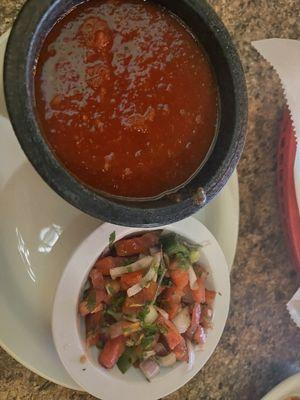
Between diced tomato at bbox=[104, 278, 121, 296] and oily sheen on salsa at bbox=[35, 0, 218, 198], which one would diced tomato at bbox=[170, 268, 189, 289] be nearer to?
diced tomato at bbox=[104, 278, 121, 296]

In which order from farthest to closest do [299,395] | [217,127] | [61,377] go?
1. [299,395]
2. [61,377]
3. [217,127]

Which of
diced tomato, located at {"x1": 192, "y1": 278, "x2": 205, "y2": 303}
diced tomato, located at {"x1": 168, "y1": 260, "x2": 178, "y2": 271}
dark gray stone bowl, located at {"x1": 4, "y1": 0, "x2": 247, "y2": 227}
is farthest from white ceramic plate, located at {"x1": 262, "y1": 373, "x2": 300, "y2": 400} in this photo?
dark gray stone bowl, located at {"x1": 4, "y1": 0, "x2": 247, "y2": 227}

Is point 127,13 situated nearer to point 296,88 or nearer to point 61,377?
point 296,88

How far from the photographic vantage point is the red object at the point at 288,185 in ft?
5.49

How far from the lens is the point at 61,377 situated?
153cm

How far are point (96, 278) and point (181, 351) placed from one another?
0.27 m

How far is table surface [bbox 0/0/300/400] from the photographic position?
1.69m

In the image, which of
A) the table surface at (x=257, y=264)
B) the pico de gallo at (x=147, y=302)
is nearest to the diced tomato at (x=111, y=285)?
the pico de gallo at (x=147, y=302)

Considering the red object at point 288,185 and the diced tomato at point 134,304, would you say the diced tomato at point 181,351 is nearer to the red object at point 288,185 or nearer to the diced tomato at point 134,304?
the diced tomato at point 134,304

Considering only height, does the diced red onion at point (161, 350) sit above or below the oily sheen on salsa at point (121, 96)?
below

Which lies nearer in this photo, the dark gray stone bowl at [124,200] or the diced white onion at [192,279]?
the dark gray stone bowl at [124,200]

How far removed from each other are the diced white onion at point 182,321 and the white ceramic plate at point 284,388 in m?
0.35

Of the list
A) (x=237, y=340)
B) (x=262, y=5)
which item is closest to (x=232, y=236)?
(x=237, y=340)

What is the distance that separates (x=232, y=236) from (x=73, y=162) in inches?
24.4
